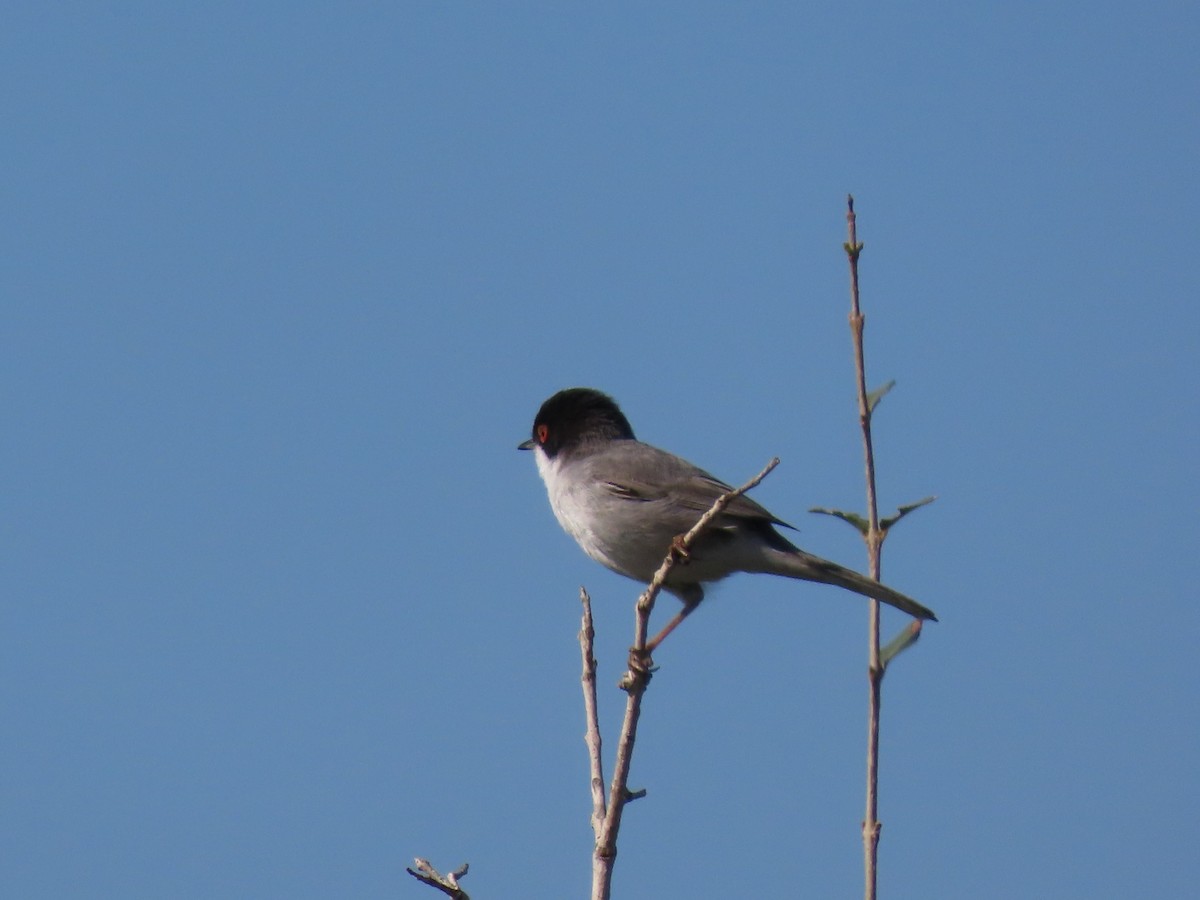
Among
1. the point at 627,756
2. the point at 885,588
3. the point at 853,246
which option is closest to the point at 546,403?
the point at 885,588

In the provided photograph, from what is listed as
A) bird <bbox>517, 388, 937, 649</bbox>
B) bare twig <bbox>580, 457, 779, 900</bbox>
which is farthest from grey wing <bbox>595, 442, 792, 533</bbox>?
bare twig <bbox>580, 457, 779, 900</bbox>

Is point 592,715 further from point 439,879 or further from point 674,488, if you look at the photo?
point 674,488

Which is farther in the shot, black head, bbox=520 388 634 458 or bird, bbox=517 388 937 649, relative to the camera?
black head, bbox=520 388 634 458

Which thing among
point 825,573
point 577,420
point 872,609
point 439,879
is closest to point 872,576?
point 872,609

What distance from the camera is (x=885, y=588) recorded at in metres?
5.77

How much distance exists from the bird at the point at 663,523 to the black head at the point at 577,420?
0.82 feet

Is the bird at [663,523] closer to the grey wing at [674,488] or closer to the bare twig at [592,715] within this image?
the grey wing at [674,488]

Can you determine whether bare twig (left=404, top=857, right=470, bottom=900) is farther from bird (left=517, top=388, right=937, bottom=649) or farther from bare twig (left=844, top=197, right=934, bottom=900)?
bird (left=517, top=388, right=937, bottom=649)

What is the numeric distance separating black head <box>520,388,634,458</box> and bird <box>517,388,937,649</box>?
0.82ft

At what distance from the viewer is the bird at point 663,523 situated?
6.55 meters

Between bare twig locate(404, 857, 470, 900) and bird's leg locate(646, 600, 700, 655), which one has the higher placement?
bird's leg locate(646, 600, 700, 655)

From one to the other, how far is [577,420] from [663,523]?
145 centimetres

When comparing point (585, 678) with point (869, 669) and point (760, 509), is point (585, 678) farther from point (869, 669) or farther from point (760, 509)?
point (760, 509)

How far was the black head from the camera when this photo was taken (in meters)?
7.92
